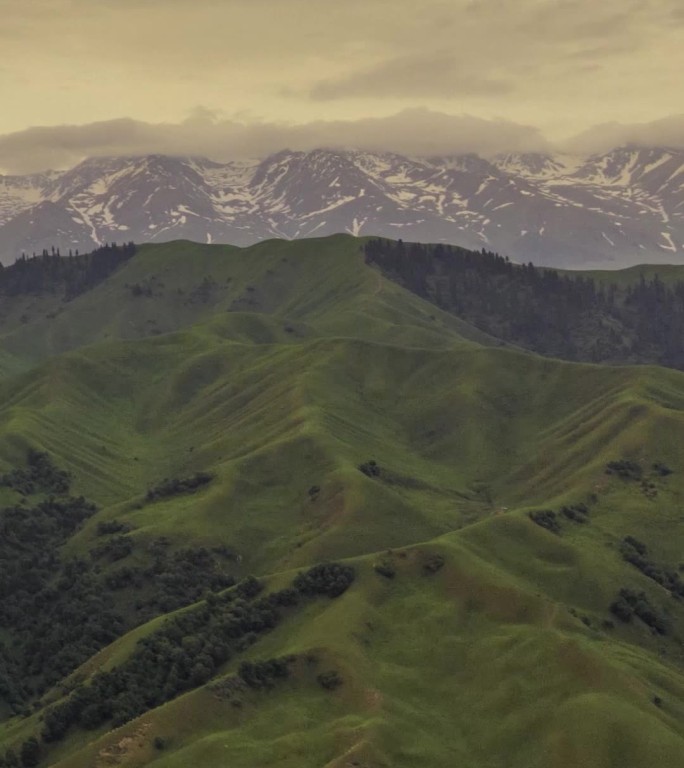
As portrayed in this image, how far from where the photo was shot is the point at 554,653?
7776 inches

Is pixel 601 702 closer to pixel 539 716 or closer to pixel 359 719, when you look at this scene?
pixel 539 716

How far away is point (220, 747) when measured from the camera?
179 metres

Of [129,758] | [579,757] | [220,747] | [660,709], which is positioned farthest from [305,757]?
[660,709]

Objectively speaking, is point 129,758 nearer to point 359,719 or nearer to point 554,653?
point 359,719

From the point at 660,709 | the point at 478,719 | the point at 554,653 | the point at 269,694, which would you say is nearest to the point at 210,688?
the point at 269,694

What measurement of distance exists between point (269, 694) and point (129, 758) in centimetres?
2352

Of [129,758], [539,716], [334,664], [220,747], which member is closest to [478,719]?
[539,716]

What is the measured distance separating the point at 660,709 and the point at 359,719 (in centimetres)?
4256

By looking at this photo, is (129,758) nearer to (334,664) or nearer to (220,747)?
(220,747)

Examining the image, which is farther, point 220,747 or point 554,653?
point 554,653

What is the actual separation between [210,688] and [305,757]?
2217 cm

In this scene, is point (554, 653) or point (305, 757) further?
point (554, 653)

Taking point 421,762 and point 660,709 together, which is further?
point 660,709

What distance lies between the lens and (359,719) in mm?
186000
